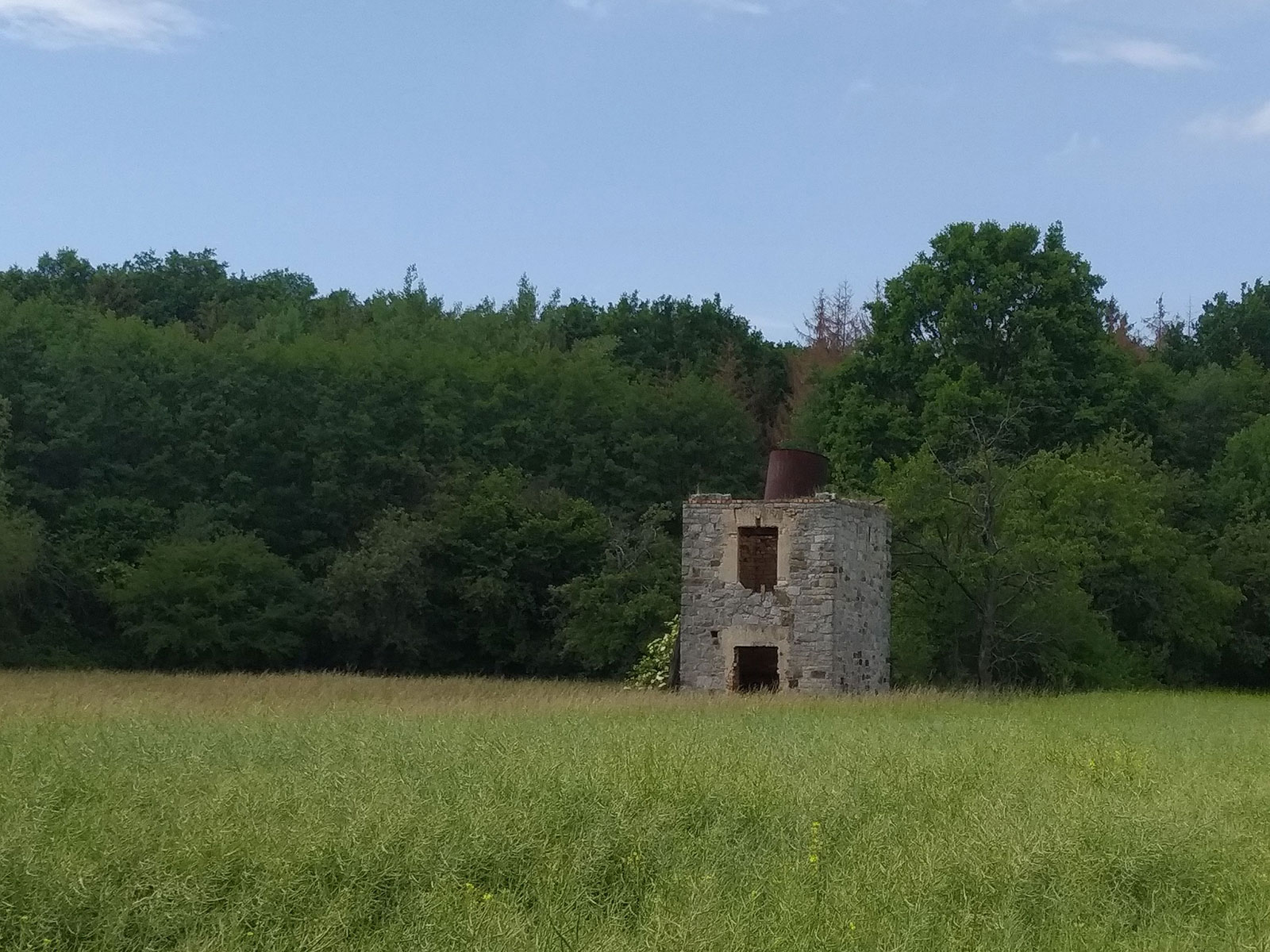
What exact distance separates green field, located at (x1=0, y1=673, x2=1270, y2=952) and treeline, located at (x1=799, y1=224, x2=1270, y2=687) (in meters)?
15.7

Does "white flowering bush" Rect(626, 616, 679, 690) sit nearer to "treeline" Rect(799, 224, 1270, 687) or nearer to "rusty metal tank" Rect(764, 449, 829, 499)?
"rusty metal tank" Rect(764, 449, 829, 499)

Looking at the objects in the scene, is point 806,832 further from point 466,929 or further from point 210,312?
point 210,312

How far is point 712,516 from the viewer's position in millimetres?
25109

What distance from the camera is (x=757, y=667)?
26688 millimetres

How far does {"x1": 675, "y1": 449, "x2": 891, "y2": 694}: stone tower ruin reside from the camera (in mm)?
24250

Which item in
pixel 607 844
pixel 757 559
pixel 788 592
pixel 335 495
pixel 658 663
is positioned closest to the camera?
pixel 607 844

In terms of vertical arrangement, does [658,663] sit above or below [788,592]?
below

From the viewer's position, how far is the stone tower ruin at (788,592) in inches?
955

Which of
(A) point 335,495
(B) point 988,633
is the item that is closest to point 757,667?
(B) point 988,633

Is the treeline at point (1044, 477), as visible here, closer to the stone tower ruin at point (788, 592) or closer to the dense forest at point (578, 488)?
the dense forest at point (578, 488)

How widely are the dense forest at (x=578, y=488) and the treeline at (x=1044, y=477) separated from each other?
91 mm

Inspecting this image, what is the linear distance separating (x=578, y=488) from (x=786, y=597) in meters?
18.3

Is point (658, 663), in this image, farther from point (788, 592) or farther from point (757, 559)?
point (788, 592)

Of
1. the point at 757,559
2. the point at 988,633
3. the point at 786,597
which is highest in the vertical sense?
the point at 757,559
